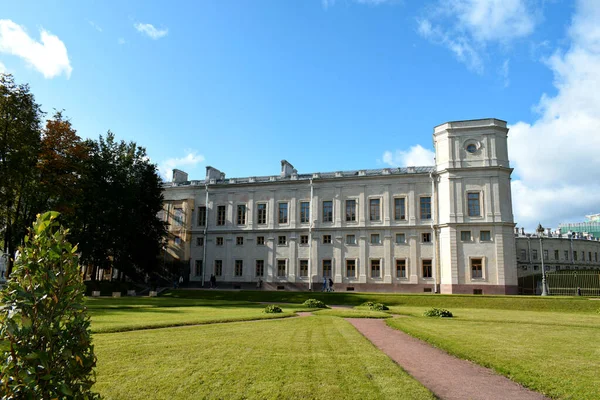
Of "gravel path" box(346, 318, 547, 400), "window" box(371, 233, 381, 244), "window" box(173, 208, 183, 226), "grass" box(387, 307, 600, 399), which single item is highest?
"window" box(173, 208, 183, 226)

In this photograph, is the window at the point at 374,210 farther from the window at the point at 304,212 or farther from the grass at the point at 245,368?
the grass at the point at 245,368

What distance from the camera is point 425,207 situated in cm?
4244

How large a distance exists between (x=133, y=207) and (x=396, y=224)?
27465 mm

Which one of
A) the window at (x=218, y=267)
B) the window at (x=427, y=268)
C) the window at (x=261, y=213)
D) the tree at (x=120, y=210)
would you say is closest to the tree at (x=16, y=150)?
the tree at (x=120, y=210)

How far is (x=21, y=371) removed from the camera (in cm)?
399

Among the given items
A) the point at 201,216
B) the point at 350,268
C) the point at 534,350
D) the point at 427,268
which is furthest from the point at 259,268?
the point at 534,350

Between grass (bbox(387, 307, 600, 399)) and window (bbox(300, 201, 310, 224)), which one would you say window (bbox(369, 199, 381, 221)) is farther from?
grass (bbox(387, 307, 600, 399))

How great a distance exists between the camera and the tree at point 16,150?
28859mm

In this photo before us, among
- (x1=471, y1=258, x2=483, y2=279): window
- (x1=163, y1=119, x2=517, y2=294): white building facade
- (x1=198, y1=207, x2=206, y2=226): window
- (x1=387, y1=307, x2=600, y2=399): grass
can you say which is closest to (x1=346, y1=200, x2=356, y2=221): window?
(x1=163, y1=119, x2=517, y2=294): white building facade

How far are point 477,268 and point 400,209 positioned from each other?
9465mm

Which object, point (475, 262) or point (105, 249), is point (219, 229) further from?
point (475, 262)

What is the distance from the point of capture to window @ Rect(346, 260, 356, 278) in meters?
43.5

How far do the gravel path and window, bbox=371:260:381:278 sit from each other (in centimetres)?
2976

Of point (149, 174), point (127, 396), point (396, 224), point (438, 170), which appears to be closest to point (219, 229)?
point (149, 174)
